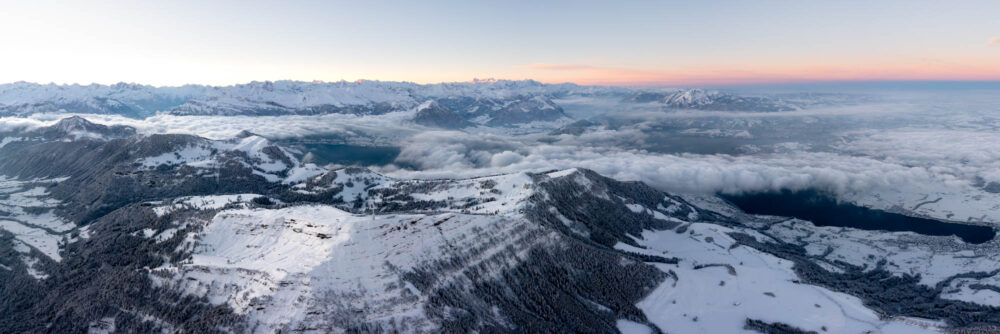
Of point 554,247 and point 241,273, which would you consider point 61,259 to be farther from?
point 554,247

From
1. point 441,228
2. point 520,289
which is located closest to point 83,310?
point 441,228

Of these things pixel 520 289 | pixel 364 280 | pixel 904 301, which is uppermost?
pixel 364 280

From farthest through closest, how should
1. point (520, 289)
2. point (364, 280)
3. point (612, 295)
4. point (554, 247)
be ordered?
1. point (554, 247)
2. point (612, 295)
3. point (520, 289)
4. point (364, 280)

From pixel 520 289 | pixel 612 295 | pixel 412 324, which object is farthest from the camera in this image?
pixel 612 295

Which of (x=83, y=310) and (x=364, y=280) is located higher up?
(x=364, y=280)

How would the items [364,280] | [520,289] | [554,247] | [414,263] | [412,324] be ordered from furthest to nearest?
[554,247]
[520,289]
[414,263]
[364,280]
[412,324]

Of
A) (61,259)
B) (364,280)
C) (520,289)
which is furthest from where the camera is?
(61,259)

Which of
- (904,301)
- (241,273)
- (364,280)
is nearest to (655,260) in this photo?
(904,301)

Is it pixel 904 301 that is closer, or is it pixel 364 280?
pixel 364 280

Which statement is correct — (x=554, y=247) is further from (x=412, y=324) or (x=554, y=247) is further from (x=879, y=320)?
(x=879, y=320)
